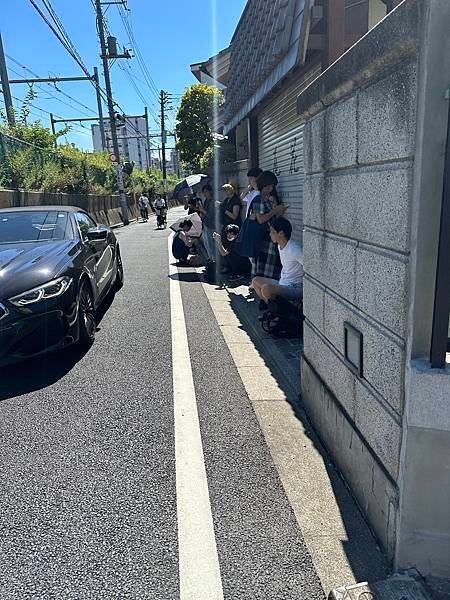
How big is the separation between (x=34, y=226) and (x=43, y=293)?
1733 mm

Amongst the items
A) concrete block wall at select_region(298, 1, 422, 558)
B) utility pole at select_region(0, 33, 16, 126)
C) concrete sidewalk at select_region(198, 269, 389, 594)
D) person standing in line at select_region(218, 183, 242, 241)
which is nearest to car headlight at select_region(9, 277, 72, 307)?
concrete sidewalk at select_region(198, 269, 389, 594)

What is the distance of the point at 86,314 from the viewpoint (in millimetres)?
4688

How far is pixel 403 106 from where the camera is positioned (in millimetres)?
1689

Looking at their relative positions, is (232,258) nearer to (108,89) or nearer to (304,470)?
(304,470)

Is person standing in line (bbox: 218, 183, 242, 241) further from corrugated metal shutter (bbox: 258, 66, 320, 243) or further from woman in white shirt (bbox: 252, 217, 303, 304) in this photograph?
woman in white shirt (bbox: 252, 217, 303, 304)

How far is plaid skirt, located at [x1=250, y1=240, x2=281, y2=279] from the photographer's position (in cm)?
567

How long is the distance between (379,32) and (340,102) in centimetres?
58

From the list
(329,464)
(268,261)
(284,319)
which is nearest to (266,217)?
(268,261)

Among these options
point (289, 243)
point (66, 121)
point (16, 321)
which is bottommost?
point (16, 321)

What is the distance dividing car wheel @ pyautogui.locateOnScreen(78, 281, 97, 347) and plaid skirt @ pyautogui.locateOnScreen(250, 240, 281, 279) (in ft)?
7.16

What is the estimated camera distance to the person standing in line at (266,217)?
224 inches

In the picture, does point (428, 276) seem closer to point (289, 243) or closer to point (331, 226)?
point (331, 226)

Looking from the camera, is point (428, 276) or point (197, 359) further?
point (197, 359)

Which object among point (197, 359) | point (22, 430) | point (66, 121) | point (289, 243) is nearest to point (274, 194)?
point (289, 243)
